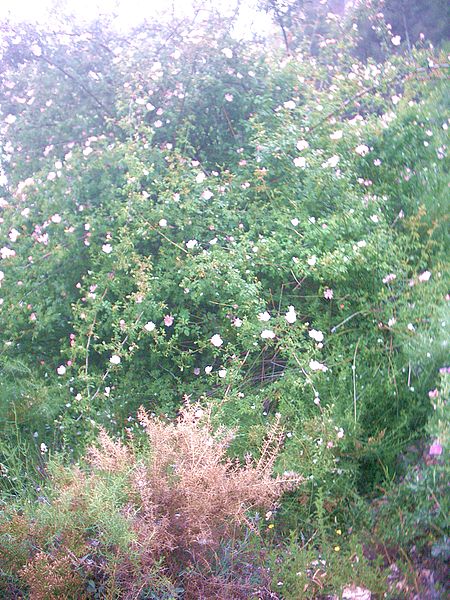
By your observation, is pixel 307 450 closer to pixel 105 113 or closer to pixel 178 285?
pixel 178 285

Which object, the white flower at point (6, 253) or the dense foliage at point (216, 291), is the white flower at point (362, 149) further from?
the white flower at point (6, 253)

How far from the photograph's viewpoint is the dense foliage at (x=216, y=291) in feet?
7.89

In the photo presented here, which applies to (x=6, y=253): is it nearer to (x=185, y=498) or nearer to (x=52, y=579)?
(x=185, y=498)

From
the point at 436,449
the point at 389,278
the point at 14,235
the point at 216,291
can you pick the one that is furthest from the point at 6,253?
the point at 436,449

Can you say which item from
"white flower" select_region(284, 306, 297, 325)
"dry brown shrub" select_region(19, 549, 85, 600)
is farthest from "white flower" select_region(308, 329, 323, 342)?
"dry brown shrub" select_region(19, 549, 85, 600)

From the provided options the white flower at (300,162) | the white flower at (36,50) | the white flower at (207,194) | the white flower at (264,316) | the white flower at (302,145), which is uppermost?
the white flower at (302,145)

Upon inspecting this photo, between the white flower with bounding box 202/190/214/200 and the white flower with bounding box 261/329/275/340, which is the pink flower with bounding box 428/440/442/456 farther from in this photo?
the white flower with bounding box 202/190/214/200

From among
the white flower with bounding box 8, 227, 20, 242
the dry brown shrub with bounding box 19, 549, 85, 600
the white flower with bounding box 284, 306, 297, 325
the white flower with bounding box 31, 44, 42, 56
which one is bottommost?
the white flower with bounding box 8, 227, 20, 242

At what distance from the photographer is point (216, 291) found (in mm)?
3529

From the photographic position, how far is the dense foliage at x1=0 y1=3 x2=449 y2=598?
2404 millimetres

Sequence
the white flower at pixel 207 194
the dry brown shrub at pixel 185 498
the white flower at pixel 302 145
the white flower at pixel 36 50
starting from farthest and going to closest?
1. the white flower at pixel 36 50
2. the white flower at pixel 302 145
3. the white flower at pixel 207 194
4. the dry brown shrub at pixel 185 498

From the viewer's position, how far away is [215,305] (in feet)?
12.3

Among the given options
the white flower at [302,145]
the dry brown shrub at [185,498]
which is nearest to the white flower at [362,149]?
the white flower at [302,145]

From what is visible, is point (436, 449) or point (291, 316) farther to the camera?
point (291, 316)
